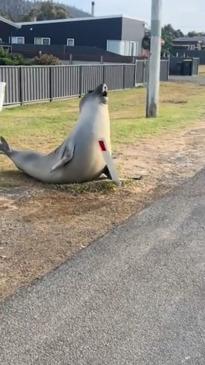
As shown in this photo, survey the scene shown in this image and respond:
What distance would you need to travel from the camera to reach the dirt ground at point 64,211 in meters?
5.22

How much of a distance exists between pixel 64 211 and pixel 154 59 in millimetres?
11058

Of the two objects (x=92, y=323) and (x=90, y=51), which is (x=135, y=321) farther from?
(x=90, y=51)

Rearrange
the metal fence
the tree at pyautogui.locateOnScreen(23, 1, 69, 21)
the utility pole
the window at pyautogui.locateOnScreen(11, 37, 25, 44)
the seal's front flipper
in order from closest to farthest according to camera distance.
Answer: the seal's front flipper < the utility pole < the metal fence < the window at pyautogui.locateOnScreen(11, 37, 25, 44) < the tree at pyautogui.locateOnScreen(23, 1, 69, 21)

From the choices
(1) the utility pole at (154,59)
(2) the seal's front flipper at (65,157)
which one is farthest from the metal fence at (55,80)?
(2) the seal's front flipper at (65,157)

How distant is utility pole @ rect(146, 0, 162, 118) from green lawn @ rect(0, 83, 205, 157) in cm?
42

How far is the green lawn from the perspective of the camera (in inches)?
501

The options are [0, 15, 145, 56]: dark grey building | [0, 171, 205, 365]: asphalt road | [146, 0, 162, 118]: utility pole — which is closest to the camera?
[0, 171, 205, 365]: asphalt road

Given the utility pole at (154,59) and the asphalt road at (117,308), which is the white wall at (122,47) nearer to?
the utility pole at (154,59)

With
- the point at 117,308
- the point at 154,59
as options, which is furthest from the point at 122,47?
the point at 117,308

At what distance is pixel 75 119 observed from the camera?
52.8 ft

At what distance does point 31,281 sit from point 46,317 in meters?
0.67

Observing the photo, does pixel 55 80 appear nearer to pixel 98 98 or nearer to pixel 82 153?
pixel 98 98

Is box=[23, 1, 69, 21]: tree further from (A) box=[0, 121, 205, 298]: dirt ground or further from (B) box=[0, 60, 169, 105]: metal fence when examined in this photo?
(A) box=[0, 121, 205, 298]: dirt ground

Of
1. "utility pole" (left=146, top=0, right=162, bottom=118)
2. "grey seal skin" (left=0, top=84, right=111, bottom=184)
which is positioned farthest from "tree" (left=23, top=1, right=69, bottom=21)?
"grey seal skin" (left=0, top=84, right=111, bottom=184)
